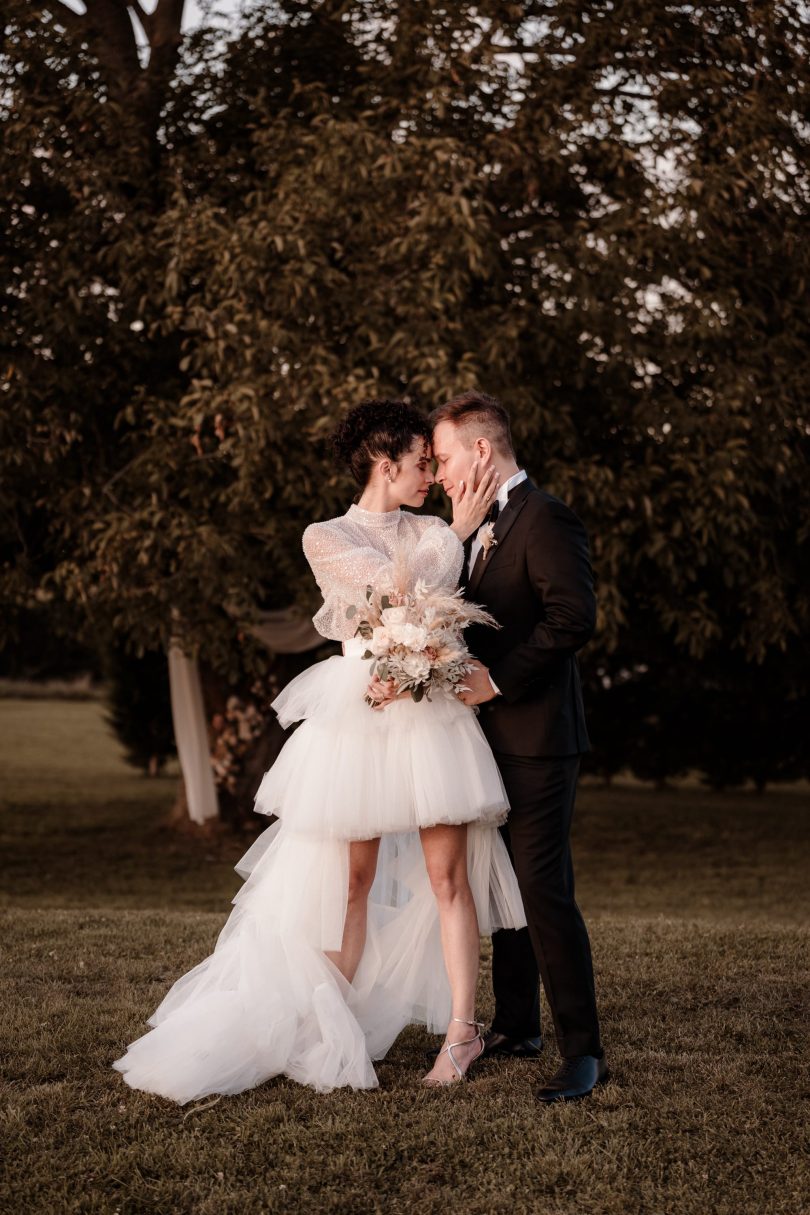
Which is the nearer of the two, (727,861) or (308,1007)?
(308,1007)

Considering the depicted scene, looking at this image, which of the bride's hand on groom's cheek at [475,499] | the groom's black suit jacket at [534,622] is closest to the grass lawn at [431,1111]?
the groom's black suit jacket at [534,622]

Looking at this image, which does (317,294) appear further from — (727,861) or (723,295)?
(727,861)

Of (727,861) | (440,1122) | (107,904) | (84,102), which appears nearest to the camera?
(440,1122)

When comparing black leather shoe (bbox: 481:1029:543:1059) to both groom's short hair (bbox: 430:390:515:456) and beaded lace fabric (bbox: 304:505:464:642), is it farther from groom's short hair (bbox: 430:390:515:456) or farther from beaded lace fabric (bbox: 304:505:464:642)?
groom's short hair (bbox: 430:390:515:456)

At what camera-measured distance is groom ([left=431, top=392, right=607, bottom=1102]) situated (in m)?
3.80

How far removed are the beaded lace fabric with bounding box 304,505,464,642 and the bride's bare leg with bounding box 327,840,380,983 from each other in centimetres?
77

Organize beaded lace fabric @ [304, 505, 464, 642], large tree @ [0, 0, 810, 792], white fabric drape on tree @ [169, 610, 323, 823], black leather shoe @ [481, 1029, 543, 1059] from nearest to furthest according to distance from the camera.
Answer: beaded lace fabric @ [304, 505, 464, 642] < black leather shoe @ [481, 1029, 543, 1059] < large tree @ [0, 0, 810, 792] < white fabric drape on tree @ [169, 610, 323, 823]

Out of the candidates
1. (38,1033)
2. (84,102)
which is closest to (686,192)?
(84,102)

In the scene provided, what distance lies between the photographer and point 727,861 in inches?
530

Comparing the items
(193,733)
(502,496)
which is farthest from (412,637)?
(193,733)

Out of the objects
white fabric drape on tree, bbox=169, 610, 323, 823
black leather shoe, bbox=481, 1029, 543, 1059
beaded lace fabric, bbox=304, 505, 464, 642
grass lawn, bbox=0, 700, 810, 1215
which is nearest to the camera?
grass lawn, bbox=0, 700, 810, 1215

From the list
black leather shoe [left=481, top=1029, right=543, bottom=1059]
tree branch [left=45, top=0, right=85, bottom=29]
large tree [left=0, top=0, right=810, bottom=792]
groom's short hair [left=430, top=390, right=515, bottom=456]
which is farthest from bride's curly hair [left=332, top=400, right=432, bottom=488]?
tree branch [left=45, top=0, right=85, bottom=29]

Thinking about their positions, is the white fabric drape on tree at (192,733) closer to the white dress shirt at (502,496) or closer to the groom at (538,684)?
the white dress shirt at (502,496)

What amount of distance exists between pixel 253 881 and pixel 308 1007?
1.55 feet
